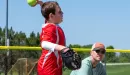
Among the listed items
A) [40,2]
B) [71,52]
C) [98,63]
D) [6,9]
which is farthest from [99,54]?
[6,9]

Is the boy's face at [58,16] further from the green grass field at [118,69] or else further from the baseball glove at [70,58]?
the green grass field at [118,69]

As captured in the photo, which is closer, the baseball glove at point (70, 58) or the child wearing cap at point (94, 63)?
the baseball glove at point (70, 58)

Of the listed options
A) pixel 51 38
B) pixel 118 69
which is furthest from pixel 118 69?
pixel 51 38

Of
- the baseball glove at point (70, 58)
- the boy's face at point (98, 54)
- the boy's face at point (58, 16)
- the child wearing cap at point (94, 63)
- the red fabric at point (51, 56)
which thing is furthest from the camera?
the boy's face at point (98, 54)

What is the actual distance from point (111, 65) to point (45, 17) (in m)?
5.55

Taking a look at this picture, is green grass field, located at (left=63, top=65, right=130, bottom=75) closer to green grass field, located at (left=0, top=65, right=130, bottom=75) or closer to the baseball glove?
green grass field, located at (left=0, top=65, right=130, bottom=75)

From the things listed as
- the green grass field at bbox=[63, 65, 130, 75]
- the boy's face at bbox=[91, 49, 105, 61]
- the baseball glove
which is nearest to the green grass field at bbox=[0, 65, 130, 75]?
the green grass field at bbox=[63, 65, 130, 75]

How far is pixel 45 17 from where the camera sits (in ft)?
13.5

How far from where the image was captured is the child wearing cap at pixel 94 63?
5102mm

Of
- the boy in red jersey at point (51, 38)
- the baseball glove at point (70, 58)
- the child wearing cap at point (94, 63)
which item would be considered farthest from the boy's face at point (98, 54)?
the baseball glove at point (70, 58)

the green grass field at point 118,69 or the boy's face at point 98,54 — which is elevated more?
the boy's face at point 98,54

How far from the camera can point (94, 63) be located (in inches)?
208

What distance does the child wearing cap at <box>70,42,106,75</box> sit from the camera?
201 inches

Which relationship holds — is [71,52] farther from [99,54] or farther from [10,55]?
[10,55]
